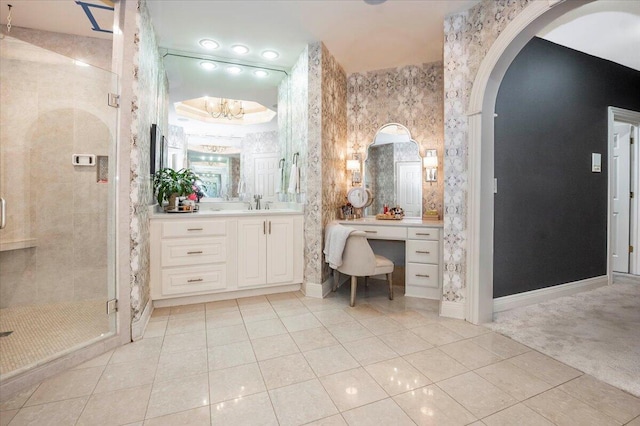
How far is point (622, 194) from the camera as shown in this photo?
4.04 meters

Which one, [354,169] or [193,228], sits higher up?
[354,169]

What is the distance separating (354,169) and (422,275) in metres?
1.53

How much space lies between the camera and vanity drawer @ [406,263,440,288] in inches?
115

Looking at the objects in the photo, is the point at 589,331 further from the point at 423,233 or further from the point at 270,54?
the point at 270,54

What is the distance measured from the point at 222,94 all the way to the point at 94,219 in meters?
2.14

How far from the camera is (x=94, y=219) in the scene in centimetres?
232

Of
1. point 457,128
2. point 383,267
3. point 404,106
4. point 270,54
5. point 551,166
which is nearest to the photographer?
point 457,128

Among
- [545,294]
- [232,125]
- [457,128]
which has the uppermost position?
[232,125]

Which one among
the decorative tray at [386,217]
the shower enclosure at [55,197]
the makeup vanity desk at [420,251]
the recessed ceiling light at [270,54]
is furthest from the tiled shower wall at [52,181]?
the decorative tray at [386,217]

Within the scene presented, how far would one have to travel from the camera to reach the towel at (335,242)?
2785 millimetres

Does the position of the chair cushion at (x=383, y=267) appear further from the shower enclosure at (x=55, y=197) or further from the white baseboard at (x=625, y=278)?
the white baseboard at (x=625, y=278)

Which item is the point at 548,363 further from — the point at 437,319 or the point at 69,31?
the point at 69,31

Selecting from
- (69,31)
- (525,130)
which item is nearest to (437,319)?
(525,130)

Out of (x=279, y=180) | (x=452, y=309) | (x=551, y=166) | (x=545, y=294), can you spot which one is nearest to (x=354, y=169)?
(x=279, y=180)
